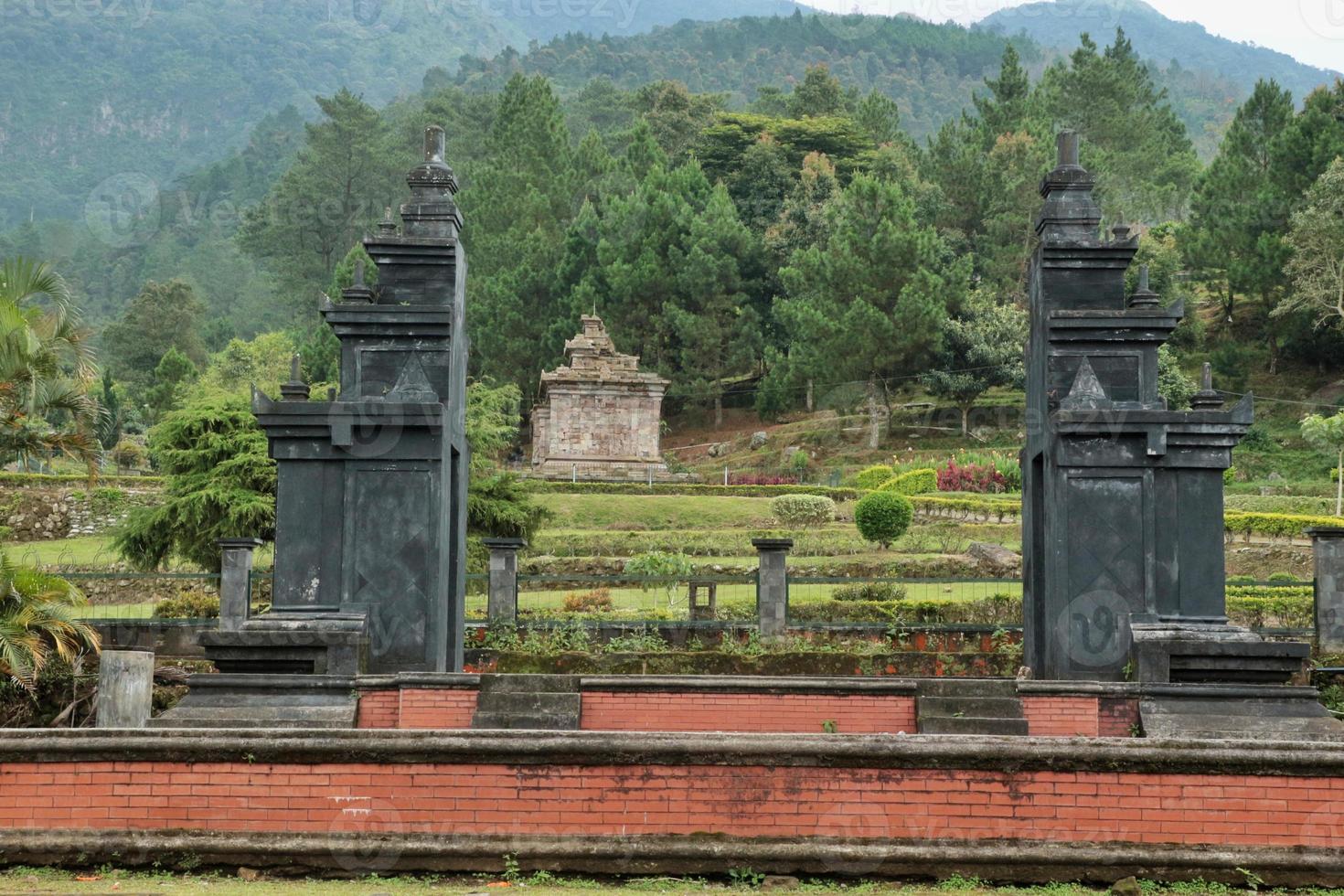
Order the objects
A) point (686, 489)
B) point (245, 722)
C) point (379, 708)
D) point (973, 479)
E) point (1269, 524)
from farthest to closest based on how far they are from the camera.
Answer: point (686, 489) → point (973, 479) → point (1269, 524) → point (379, 708) → point (245, 722)

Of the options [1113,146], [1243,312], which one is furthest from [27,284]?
[1113,146]

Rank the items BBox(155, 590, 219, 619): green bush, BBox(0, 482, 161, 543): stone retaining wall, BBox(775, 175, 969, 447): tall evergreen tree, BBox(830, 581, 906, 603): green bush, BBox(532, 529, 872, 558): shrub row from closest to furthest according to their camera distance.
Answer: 1. BBox(155, 590, 219, 619): green bush
2. BBox(830, 581, 906, 603): green bush
3. BBox(532, 529, 872, 558): shrub row
4. BBox(0, 482, 161, 543): stone retaining wall
5. BBox(775, 175, 969, 447): tall evergreen tree

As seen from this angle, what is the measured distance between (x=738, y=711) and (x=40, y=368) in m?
8.65

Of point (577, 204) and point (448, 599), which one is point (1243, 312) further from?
point (448, 599)

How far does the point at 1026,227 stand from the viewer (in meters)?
61.4

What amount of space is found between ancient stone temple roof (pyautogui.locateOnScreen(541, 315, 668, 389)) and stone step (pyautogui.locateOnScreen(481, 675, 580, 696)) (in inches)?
1464

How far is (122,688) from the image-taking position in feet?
42.5

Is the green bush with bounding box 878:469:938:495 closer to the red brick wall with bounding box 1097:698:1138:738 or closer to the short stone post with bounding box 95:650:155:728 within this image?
the red brick wall with bounding box 1097:698:1138:738

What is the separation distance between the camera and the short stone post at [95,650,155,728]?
42.3 feet

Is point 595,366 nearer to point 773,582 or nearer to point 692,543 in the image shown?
point 692,543

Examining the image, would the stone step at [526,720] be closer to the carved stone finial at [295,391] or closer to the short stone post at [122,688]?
the carved stone finial at [295,391]

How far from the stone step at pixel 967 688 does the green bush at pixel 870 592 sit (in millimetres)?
9532

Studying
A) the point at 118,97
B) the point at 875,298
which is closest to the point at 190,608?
the point at 875,298

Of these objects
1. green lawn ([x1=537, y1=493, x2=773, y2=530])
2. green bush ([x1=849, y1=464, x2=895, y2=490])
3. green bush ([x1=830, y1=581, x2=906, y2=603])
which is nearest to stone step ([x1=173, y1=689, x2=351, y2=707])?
green bush ([x1=830, y1=581, x2=906, y2=603])
